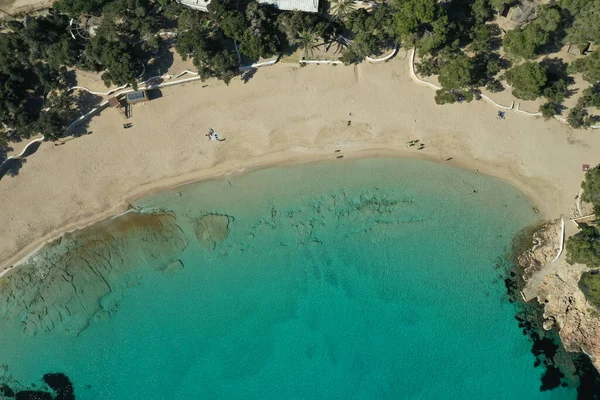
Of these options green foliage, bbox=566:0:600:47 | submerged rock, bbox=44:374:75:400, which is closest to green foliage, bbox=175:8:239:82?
green foliage, bbox=566:0:600:47

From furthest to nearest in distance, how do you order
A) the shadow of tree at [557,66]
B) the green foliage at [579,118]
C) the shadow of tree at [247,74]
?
the shadow of tree at [247,74], the shadow of tree at [557,66], the green foliage at [579,118]

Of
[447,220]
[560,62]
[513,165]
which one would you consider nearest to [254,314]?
[447,220]

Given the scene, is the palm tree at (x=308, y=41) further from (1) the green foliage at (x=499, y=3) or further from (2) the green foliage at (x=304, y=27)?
(1) the green foliage at (x=499, y=3)

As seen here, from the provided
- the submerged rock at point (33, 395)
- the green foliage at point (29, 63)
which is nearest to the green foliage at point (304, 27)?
the green foliage at point (29, 63)

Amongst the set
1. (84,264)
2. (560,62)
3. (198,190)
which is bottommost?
(84,264)

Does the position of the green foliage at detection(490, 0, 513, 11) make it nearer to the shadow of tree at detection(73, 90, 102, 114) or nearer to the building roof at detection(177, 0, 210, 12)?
the building roof at detection(177, 0, 210, 12)

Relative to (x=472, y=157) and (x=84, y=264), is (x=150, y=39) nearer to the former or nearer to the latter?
(x=84, y=264)

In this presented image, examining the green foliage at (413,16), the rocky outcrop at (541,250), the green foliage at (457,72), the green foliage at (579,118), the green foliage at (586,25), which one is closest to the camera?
the green foliage at (586,25)
